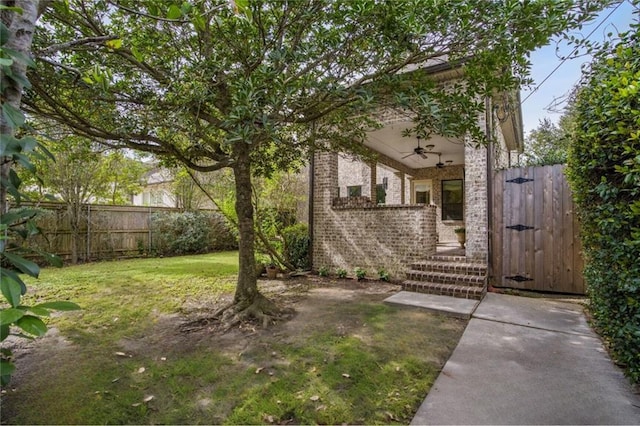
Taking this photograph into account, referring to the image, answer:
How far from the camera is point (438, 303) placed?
5.17m

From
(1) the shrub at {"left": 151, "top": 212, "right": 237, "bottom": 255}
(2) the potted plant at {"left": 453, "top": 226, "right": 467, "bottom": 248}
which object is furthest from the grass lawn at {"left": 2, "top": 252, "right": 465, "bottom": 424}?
(1) the shrub at {"left": 151, "top": 212, "right": 237, "bottom": 255}

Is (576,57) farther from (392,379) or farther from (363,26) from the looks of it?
(392,379)

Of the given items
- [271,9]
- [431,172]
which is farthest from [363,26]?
[431,172]

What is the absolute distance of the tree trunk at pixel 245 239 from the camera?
472cm

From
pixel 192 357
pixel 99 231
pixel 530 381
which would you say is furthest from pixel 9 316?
pixel 99 231

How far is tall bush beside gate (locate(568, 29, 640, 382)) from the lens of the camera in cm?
217

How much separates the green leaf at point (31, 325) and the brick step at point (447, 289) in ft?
18.8

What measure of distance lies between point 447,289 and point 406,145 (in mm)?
4902

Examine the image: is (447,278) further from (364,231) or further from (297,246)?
(297,246)

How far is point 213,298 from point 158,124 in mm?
3055

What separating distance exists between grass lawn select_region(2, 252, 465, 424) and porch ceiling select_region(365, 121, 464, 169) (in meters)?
4.41

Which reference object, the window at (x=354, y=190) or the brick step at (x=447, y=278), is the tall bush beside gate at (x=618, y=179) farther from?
the window at (x=354, y=190)

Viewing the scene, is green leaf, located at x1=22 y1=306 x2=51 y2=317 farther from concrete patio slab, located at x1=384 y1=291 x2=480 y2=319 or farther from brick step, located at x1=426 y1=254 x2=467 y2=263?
brick step, located at x1=426 y1=254 x2=467 y2=263

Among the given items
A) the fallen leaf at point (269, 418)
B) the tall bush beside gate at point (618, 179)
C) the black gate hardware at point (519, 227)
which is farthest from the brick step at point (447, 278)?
the fallen leaf at point (269, 418)
